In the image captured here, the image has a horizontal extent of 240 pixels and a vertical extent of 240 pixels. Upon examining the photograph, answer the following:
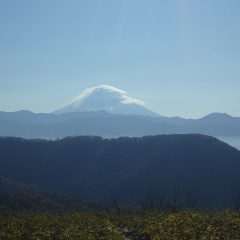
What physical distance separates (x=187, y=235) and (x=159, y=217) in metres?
7.10

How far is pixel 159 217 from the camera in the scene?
1230 inches

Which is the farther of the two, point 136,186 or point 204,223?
point 136,186

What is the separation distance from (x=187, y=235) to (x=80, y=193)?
17626 centimetres

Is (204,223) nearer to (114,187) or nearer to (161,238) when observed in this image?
(161,238)

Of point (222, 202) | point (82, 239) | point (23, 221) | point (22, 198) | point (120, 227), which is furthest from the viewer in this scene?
point (222, 202)

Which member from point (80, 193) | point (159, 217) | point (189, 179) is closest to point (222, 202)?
point (189, 179)

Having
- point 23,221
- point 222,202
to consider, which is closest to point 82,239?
point 23,221

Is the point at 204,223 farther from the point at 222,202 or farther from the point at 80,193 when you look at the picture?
the point at 80,193

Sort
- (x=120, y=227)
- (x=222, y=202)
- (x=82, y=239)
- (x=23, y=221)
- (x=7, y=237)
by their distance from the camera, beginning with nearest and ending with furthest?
(x=82, y=239), (x=7, y=237), (x=120, y=227), (x=23, y=221), (x=222, y=202)

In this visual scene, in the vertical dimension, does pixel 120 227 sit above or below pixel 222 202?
above

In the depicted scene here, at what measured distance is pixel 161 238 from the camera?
76.5 ft

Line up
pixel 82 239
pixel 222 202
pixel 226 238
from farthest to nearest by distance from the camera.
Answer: pixel 222 202, pixel 82 239, pixel 226 238

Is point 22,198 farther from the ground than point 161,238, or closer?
closer

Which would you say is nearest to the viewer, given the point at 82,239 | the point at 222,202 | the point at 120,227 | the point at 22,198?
the point at 82,239
